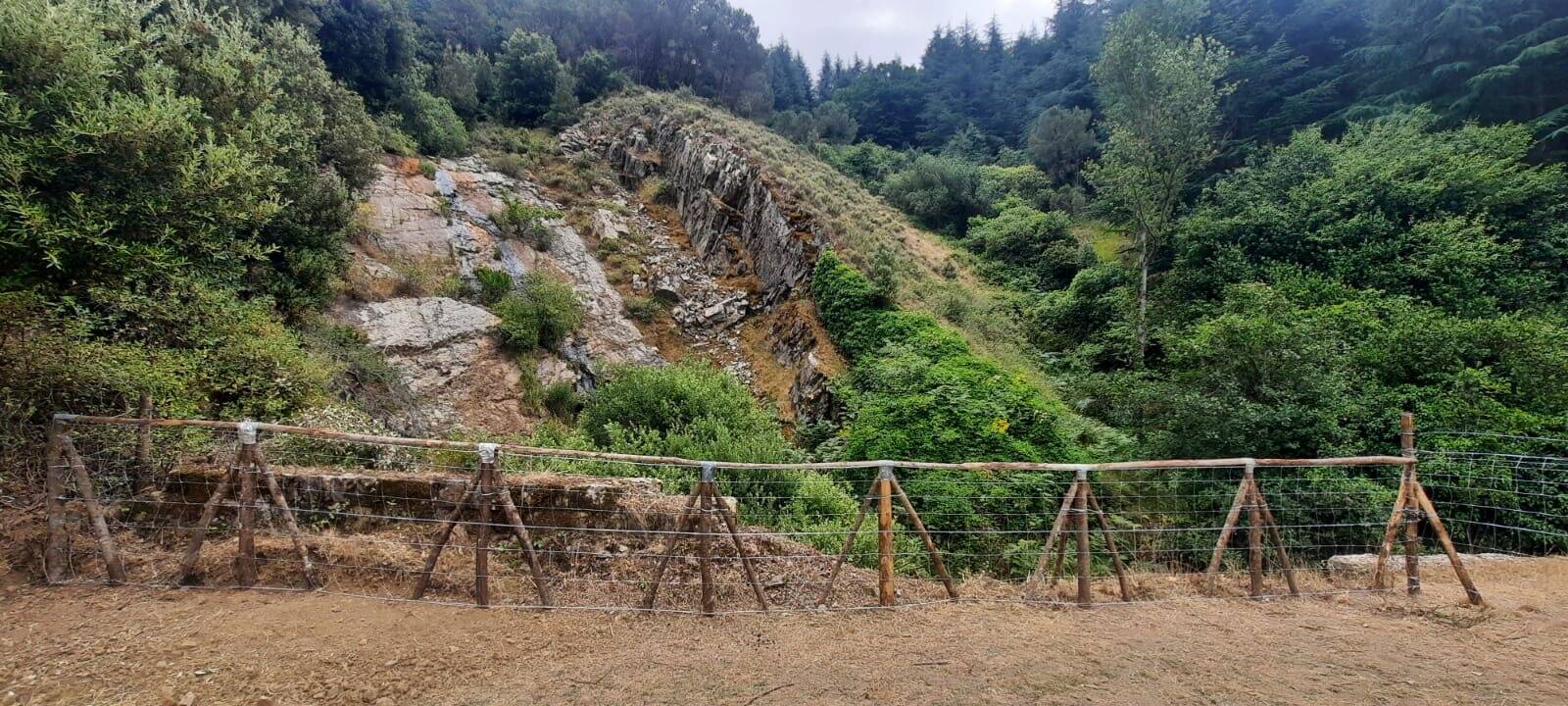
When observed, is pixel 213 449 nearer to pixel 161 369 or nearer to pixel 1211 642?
pixel 161 369

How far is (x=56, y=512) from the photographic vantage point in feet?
13.0

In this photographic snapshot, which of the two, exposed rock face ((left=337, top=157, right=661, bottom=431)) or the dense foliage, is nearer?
the dense foliage

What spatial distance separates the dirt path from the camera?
10.7 feet

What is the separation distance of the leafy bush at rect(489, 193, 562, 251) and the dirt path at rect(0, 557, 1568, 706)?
1415 cm

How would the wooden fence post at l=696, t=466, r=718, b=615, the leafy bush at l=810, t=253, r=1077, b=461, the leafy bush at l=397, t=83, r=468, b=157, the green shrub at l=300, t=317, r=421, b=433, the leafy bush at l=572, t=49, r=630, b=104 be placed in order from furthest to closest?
the leafy bush at l=572, t=49, r=630, b=104
the leafy bush at l=397, t=83, r=468, b=157
the green shrub at l=300, t=317, r=421, b=433
the leafy bush at l=810, t=253, r=1077, b=461
the wooden fence post at l=696, t=466, r=718, b=615

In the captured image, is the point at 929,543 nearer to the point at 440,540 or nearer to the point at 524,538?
the point at 524,538

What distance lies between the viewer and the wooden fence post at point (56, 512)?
3.94m

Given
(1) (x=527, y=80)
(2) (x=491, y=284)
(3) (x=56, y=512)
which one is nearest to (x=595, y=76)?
(1) (x=527, y=80)

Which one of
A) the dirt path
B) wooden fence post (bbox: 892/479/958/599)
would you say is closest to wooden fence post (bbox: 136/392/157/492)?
the dirt path

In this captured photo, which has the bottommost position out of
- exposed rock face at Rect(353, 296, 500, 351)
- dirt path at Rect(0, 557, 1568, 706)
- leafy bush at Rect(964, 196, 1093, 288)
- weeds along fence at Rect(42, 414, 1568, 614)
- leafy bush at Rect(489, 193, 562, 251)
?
dirt path at Rect(0, 557, 1568, 706)

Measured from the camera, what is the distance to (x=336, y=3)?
59.8ft

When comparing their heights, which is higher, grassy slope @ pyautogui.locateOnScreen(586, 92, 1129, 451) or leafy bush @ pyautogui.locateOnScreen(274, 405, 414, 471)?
grassy slope @ pyautogui.locateOnScreen(586, 92, 1129, 451)

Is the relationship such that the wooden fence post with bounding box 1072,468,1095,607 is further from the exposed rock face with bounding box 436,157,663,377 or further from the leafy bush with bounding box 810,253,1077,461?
the exposed rock face with bounding box 436,157,663,377

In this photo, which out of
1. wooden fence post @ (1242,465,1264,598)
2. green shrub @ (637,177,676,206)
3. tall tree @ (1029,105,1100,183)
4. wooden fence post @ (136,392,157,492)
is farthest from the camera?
tall tree @ (1029,105,1100,183)
